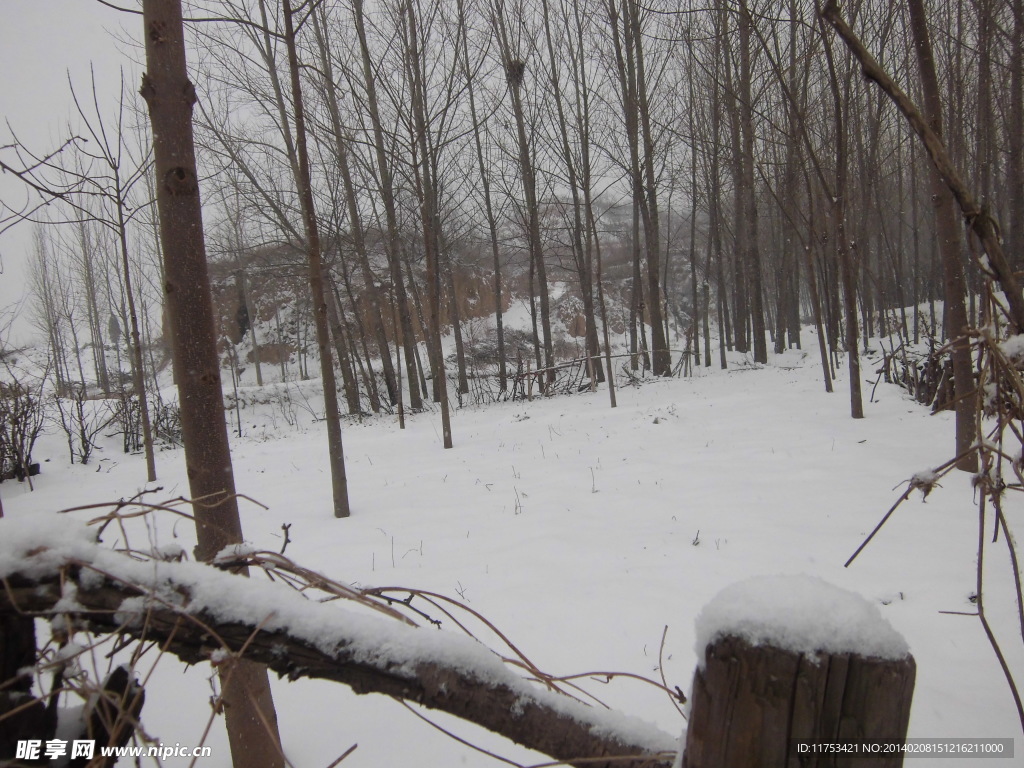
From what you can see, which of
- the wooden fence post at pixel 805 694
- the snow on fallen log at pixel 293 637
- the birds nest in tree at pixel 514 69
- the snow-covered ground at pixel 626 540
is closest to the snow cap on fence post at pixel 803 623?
the wooden fence post at pixel 805 694

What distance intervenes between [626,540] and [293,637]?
325 cm

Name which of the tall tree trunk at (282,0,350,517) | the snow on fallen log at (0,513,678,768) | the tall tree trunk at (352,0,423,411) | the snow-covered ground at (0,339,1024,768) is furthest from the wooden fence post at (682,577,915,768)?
the tall tree trunk at (352,0,423,411)

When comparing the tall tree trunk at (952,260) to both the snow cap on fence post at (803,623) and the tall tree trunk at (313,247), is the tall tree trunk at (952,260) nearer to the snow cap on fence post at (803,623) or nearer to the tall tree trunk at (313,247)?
the snow cap on fence post at (803,623)

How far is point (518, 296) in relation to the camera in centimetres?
3412

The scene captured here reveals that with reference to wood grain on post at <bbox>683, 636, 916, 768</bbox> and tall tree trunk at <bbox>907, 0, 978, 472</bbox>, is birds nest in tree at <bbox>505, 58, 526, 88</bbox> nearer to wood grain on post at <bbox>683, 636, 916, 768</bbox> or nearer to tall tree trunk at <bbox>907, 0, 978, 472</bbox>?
tall tree trunk at <bbox>907, 0, 978, 472</bbox>

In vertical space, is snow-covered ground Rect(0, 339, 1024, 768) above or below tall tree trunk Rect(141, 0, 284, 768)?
below

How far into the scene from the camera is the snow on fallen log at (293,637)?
31.9 inches

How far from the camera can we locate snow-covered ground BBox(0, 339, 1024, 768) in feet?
7.43

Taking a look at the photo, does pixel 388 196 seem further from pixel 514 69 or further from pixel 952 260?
pixel 952 260

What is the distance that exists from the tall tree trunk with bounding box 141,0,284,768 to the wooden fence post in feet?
5.37

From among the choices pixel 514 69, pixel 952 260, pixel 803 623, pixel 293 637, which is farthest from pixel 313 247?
pixel 514 69

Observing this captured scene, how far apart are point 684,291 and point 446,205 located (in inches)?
1130

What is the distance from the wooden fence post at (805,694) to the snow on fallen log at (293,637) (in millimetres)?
166

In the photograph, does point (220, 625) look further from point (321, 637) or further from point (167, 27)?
point (167, 27)
